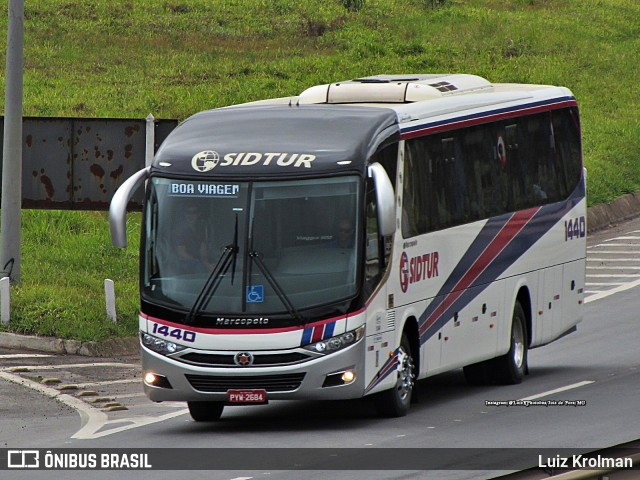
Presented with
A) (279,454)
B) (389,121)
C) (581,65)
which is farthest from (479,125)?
(581,65)

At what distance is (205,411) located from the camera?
50.6 ft

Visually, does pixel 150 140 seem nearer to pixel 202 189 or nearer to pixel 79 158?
pixel 79 158

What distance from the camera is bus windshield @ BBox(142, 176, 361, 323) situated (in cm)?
1412

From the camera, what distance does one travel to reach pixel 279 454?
12.8 metres

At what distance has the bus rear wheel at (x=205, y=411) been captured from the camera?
50.4ft

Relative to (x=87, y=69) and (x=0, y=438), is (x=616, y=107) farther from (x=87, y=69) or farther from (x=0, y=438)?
(x=0, y=438)

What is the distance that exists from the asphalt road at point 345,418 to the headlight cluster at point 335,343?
80 centimetres

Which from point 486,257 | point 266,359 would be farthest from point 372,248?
point 486,257

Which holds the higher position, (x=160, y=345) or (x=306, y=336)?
(x=306, y=336)

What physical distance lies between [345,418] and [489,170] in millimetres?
3953

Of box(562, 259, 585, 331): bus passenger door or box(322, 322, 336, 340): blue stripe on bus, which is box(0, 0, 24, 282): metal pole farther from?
box(322, 322, 336, 340): blue stripe on bus

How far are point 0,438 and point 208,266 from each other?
2629 millimetres

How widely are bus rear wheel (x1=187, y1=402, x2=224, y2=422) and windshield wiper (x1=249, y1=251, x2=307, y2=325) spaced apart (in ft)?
5.96

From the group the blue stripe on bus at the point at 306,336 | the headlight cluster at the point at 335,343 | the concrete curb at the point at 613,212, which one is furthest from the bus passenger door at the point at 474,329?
the concrete curb at the point at 613,212
